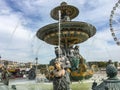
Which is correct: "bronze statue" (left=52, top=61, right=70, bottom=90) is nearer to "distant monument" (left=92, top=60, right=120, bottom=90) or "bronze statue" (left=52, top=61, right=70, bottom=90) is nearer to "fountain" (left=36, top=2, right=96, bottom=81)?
"distant monument" (left=92, top=60, right=120, bottom=90)

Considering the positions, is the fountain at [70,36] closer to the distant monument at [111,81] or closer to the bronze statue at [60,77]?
the bronze statue at [60,77]

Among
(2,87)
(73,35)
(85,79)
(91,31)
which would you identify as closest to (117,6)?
(91,31)

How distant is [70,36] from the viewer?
64.7 ft

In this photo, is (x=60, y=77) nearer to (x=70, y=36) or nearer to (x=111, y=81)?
(x=111, y=81)

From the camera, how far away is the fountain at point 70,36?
1908cm

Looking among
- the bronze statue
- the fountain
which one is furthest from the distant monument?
the fountain

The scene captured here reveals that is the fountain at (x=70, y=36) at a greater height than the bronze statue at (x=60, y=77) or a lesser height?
greater

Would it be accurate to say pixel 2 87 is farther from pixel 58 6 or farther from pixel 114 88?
pixel 58 6

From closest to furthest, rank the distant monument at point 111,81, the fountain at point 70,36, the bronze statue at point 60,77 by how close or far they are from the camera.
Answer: the distant monument at point 111,81 → the bronze statue at point 60,77 → the fountain at point 70,36

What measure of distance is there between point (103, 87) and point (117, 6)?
69.7ft

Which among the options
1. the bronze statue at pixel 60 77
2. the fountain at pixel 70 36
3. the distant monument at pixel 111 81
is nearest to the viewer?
the distant monument at pixel 111 81

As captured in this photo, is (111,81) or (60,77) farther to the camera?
(60,77)

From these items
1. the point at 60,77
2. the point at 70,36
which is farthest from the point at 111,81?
the point at 70,36

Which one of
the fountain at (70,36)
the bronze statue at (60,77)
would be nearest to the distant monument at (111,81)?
the bronze statue at (60,77)
